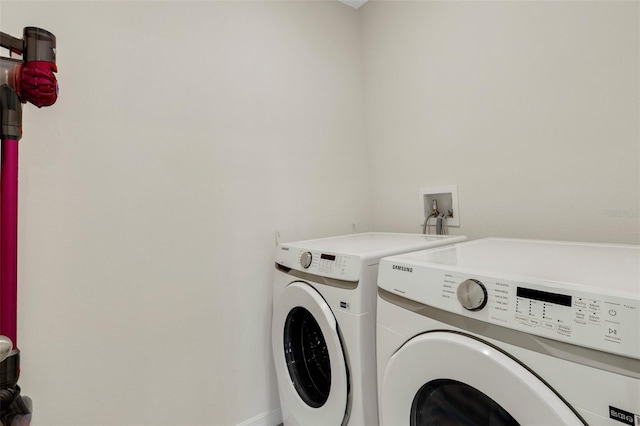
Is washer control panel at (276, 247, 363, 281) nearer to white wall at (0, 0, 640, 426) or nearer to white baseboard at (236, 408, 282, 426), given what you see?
white wall at (0, 0, 640, 426)

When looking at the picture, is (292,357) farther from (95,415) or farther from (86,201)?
(86,201)

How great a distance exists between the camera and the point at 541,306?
0.55 metres

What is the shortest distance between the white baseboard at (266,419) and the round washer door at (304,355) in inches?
9.2

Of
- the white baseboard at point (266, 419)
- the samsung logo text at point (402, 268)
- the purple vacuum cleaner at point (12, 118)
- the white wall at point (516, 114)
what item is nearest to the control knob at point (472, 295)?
the samsung logo text at point (402, 268)

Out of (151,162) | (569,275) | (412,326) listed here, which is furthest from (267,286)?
(569,275)

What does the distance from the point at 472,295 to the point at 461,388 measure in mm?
213

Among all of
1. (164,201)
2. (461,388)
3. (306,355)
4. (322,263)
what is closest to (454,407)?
(461,388)

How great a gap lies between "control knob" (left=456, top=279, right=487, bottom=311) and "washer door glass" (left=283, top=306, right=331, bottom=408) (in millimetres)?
685

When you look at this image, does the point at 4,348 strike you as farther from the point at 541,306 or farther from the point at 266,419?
the point at 266,419

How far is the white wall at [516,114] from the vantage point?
103 centimetres

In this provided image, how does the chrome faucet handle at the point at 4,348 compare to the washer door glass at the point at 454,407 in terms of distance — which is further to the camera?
the washer door glass at the point at 454,407

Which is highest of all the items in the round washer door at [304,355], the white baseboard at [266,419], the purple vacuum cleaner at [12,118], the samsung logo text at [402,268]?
the purple vacuum cleaner at [12,118]

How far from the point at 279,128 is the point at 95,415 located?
4.49 feet

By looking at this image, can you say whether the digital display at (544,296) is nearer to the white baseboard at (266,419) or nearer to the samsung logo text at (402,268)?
the samsung logo text at (402,268)
